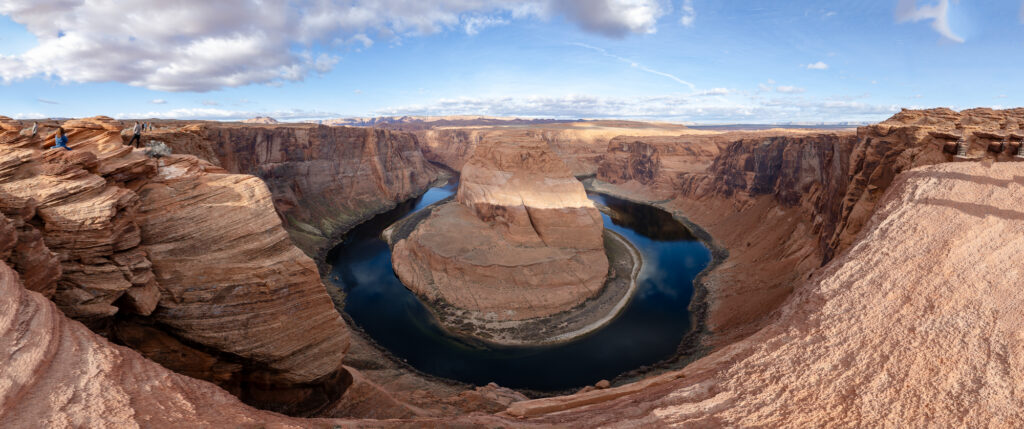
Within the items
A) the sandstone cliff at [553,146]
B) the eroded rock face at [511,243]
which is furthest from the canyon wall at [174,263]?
the sandstone cliff at [553,146]

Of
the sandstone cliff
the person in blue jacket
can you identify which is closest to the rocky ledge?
the person in blue jacket

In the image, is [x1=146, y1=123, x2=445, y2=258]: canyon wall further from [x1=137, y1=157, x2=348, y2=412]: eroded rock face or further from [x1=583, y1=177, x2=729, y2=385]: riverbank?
[x1=583, y1=177, x2=729, y2=385]: riverbank

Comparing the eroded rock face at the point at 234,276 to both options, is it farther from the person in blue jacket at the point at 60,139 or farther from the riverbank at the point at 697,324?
the riverbank at the point at 697,324

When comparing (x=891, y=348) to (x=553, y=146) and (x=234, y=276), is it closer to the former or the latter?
(x=234, y=276)

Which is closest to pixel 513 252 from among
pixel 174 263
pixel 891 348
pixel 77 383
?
pixel 174 263

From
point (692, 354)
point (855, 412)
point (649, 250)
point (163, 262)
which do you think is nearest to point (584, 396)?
point (855, 412)

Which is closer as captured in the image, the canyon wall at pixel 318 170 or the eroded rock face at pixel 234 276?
the eroded rock face at pixel 234 276
